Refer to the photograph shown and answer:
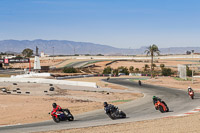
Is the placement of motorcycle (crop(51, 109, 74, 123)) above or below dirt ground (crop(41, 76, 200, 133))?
above

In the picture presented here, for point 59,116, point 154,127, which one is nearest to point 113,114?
point 59,116

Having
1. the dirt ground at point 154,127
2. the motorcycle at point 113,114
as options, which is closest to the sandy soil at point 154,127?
the dirt ground at point 154,127

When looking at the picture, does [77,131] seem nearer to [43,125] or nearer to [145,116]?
[43,125]

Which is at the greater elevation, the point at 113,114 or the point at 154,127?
the point at 113,114

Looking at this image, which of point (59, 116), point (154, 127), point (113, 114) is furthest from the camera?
point (113, 114)

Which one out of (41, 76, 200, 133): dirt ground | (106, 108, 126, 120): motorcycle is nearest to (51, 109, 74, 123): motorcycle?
(106, 108, 126, 120): motorcycle

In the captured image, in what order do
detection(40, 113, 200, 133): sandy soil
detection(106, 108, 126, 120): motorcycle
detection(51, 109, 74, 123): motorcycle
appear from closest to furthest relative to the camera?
detection(40, 113, 200, 133): sandy soil
detection(51, 109, 74, 123): motorcycle
detection(106, 108, 126, 120): motorcycle

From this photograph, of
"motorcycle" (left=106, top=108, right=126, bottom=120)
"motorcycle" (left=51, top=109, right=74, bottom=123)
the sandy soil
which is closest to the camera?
the sandy soil

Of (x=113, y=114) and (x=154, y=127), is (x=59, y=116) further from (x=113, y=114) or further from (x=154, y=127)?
(x=154, y=127)

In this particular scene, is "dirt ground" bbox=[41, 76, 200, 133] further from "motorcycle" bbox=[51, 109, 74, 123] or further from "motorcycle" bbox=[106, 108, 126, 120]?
"motorcycle" bbox=[51, 109, 74, 123]

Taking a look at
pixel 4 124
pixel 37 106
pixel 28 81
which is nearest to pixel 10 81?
pixel 28 81

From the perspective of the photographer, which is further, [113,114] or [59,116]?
[113,114]

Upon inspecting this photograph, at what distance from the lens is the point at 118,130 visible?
16844mm

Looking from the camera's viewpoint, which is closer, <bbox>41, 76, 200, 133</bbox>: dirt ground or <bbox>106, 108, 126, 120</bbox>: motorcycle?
<bbox>41, 76, 200, 133</bbox>: dirt ground
